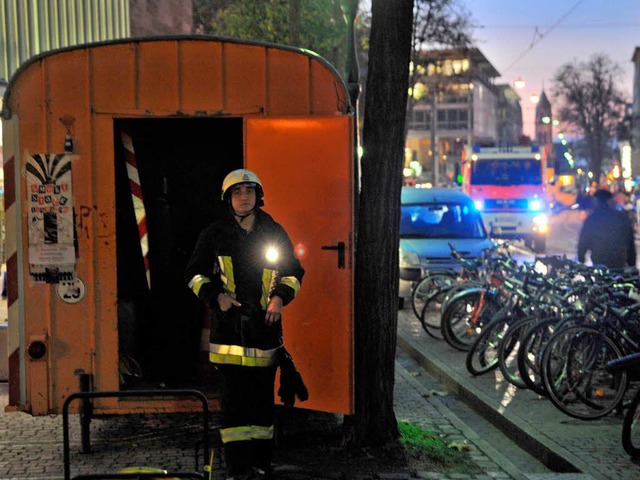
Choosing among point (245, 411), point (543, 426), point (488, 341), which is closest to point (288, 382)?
point (245, 411)

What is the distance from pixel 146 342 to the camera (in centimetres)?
820

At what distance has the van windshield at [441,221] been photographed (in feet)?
52.2

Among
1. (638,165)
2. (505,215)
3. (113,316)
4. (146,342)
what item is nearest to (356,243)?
(113,316)

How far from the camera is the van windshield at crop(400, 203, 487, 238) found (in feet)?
52.2

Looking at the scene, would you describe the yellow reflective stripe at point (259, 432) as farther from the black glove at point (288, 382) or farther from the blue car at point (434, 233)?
the blue car at point (434, 233)

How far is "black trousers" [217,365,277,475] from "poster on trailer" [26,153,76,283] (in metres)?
1.60

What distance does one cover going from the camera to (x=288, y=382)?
5.87m

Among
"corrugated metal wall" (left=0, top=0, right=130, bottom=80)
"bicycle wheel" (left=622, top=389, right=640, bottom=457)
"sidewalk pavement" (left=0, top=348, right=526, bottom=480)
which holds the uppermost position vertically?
"corrugated metal wall" (left=0, top=0, right=130, bottom=80)

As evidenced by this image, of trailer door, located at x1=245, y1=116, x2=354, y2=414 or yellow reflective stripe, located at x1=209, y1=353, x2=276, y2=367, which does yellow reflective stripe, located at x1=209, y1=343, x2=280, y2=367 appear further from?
trailer door, located at x1=245, y1=116, x2=354, y2=414

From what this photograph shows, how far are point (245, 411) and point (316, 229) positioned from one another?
4.59 ft

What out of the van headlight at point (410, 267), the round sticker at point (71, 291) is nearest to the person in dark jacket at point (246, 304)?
the round sticker at point (71, 291)

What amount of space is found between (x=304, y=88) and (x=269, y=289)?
1.66m

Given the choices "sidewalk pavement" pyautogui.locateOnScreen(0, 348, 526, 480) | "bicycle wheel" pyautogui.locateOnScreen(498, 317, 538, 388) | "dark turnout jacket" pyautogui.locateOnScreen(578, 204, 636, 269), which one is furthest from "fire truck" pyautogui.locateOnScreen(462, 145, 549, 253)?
"sidewalk pavement" pyautogui.locateOnScreen(0, 348, 526, 480)

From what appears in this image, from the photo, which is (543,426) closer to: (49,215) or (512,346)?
(512,346)
